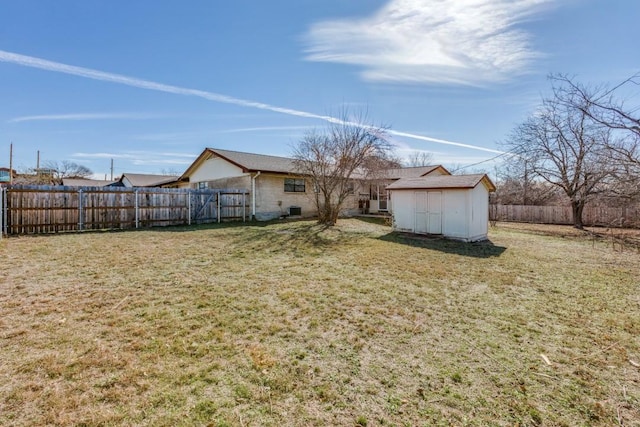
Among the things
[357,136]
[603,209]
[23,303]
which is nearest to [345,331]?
[23,303]

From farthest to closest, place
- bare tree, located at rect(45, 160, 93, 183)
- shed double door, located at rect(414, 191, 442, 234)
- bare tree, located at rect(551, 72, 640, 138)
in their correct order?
bare tree, located at rect(45, 160, 93, 183), shed double door, located at rect(414, 191, 442, 234), bare tree, located at rect(551, 72, 640, 138)

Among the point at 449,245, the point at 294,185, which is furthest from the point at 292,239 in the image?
the point at 294,185

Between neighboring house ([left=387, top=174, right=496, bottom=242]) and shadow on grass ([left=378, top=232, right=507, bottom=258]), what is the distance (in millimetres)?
417

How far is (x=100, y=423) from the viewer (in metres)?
1.83

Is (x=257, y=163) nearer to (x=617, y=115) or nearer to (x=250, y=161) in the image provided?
(x=250, y=161)

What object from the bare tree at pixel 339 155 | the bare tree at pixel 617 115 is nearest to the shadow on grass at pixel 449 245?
the bare tree at pixel 617 115

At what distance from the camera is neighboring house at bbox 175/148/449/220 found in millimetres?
15805

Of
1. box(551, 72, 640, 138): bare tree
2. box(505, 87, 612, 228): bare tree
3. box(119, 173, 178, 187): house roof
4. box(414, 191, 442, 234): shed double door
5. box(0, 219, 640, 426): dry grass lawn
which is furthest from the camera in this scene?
box(119, 173, 178, 187): house roof

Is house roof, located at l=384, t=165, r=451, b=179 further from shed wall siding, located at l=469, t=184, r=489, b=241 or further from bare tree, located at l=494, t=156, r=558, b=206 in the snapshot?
shed wall siding, located at l=469, t=184, r=489, b=241

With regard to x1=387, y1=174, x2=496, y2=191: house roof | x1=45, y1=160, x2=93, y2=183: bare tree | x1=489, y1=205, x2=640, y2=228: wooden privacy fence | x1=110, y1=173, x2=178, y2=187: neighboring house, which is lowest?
x1=489, y1=205, x2=640, y2=228: wooden privacy fence

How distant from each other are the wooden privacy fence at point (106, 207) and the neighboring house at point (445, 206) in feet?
28.2

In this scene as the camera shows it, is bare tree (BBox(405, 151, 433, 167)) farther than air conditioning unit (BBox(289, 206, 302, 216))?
Yes

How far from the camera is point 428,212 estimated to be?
1098 cm

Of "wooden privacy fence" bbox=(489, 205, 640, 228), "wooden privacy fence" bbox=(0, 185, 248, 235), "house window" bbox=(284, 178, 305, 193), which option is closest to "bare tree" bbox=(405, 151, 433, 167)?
"wooden privacy fence" bbox=(489, 205, 640, 228)
